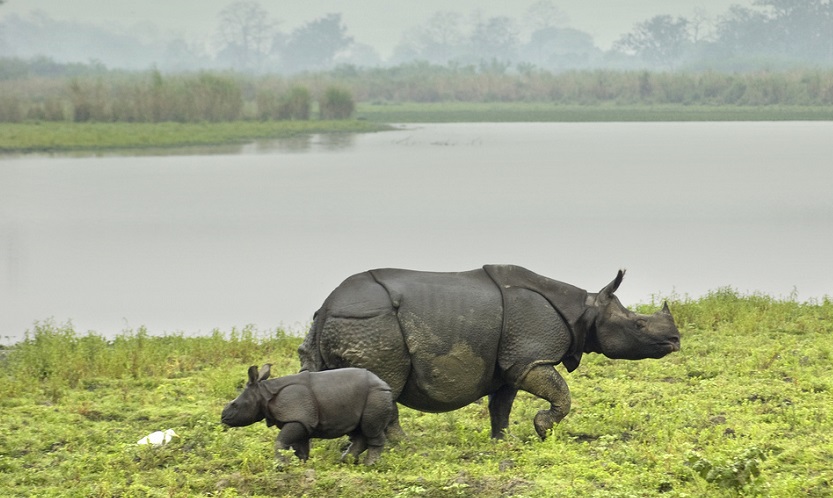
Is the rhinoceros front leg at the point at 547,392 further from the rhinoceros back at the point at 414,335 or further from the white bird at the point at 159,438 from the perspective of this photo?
the white bird at the point at 159,438

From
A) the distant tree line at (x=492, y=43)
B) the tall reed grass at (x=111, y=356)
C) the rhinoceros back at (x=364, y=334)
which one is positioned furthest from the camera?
the distant tree line at (x=492, y=43)

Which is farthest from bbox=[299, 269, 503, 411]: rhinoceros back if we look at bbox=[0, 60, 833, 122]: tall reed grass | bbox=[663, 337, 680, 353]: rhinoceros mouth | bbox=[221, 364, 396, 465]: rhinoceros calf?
bbox=[0, 60, 833, 122]: tall reed grass

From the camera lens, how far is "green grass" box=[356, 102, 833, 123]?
57281 mm

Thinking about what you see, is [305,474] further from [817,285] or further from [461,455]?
[817,285]

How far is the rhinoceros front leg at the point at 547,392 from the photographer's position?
8.35 meters

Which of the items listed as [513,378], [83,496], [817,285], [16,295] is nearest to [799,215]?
[817,285]

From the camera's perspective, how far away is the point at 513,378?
8422mm

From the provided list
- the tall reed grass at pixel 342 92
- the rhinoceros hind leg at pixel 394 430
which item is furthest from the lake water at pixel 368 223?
the rhinoceros hind leg at pixel 394 430

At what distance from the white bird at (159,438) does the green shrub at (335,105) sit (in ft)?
144

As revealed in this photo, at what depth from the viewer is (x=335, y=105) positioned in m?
51.6

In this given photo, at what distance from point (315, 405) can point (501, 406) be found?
1706 mm

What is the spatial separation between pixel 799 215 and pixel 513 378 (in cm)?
2079

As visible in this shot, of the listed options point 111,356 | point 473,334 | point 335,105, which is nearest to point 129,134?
point 335,105

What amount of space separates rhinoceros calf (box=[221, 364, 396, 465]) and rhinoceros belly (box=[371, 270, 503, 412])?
57cm
